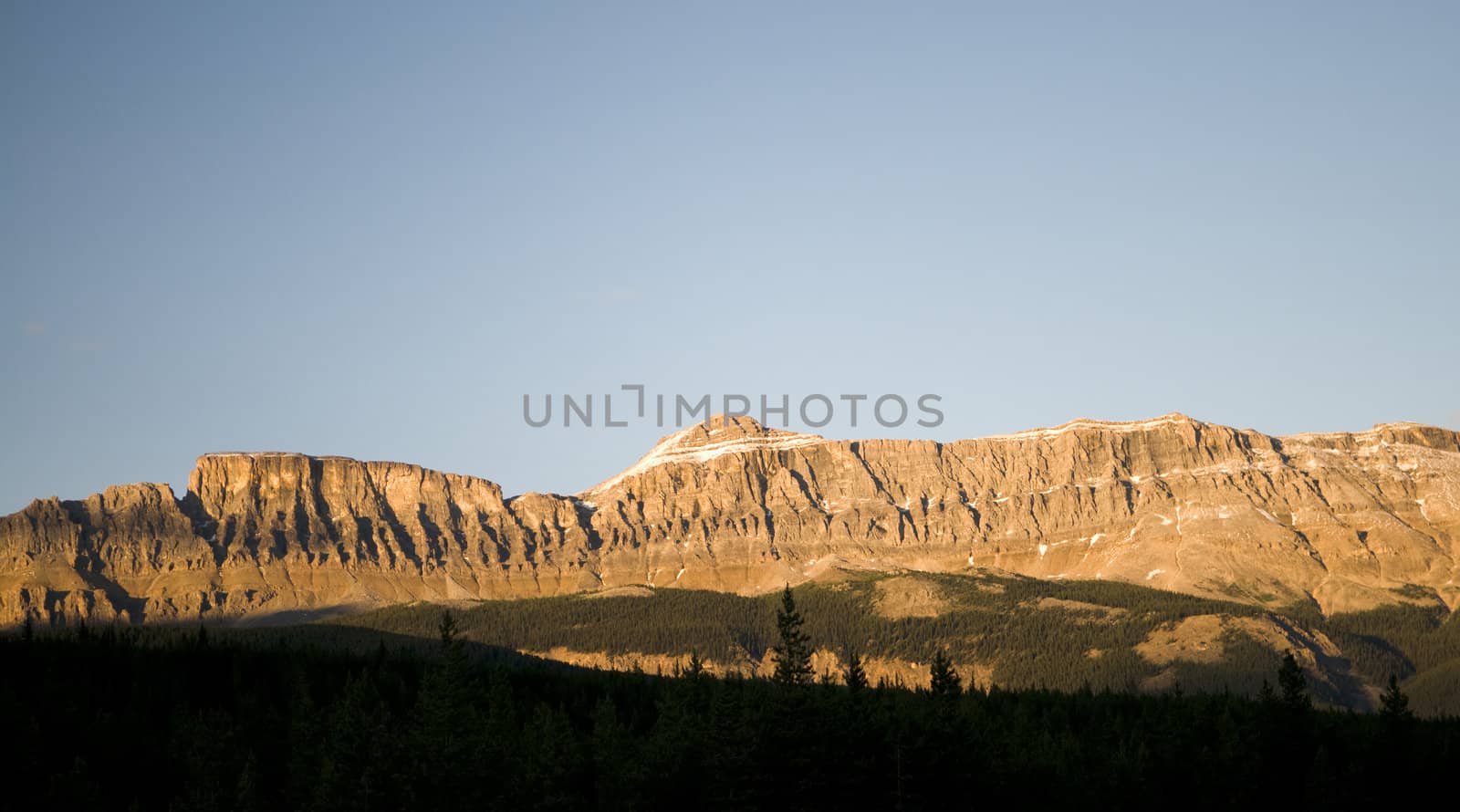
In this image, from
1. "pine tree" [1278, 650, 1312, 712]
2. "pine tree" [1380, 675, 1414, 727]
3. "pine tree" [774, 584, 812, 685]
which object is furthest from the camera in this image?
"pine tree" [1380, 675, 1414, 727]

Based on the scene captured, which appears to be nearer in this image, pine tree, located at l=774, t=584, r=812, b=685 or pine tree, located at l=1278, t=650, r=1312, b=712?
pine tree, located at l=774, t=584, r=812, b=685

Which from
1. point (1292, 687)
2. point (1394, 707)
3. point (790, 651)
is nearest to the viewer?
point (790, 651)

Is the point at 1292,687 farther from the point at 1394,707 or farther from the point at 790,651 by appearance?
the point at 790,651

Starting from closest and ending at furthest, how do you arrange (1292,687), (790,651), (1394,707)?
(790,651) → (1292,687) → (1394,707)

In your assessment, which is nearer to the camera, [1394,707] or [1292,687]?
[1292,687]

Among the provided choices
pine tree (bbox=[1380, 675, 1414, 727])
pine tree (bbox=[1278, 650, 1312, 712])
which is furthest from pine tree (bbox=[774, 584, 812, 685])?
pine tree (bbox=[1380, 675, 1414, 727])

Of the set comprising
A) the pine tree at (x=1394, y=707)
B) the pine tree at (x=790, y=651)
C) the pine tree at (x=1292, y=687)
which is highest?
the pine tree at (x=790, y=651)

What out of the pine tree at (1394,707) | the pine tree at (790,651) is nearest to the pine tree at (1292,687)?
the pine tree at (1394,707)

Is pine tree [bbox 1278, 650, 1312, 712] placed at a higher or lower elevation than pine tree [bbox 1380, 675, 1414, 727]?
higher

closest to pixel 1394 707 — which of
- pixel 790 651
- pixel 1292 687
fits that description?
pixel 1292 687

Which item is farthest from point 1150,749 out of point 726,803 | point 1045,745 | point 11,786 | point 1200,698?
point 11,786

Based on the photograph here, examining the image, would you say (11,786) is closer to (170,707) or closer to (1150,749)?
(170,707)

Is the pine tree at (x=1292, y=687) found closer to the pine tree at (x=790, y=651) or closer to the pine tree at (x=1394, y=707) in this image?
the pine tree at (x=1394, y=707)

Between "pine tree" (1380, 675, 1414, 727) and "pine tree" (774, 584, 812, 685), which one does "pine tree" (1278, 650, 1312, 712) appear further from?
"pine tree" (774, 584, 812, 685)
